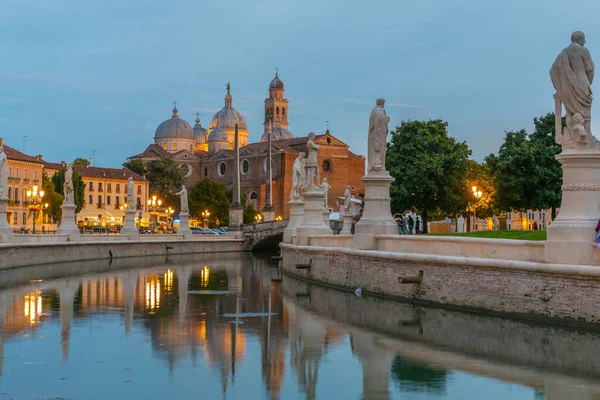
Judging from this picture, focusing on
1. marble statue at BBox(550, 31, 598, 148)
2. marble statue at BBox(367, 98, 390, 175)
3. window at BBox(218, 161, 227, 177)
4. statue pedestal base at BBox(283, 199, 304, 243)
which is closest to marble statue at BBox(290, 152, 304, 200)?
statue pedestal base at BBox(283, 199, 304, 243)

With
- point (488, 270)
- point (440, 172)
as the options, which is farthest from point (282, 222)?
point (488, 270)

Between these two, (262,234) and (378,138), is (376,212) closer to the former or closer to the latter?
(378,138)

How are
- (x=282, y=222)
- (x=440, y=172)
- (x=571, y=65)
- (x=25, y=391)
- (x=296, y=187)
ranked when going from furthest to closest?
(x=282, y=222), (x=440, y=172), (x=296, y=187), (x=571, y=65), (x=25, y=391)

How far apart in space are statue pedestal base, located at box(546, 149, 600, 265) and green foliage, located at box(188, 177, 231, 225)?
340ft

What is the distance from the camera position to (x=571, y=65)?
17.4m

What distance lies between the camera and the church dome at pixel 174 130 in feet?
596

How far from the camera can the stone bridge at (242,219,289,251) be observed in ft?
245

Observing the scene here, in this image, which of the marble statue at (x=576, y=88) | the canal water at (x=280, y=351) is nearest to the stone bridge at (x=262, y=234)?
the canal water at (x=280, y=351)

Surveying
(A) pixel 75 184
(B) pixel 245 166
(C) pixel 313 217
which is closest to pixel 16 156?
(A) pixel 75 184

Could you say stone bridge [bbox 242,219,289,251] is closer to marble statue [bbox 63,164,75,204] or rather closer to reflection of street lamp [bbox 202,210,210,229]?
marble statue [bbox 63,164,75,204]

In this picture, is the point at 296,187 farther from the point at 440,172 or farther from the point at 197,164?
the point at 197,164

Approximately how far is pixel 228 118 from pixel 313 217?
15411 centimetres

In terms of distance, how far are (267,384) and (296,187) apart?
28337mm

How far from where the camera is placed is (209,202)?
4742 inches
